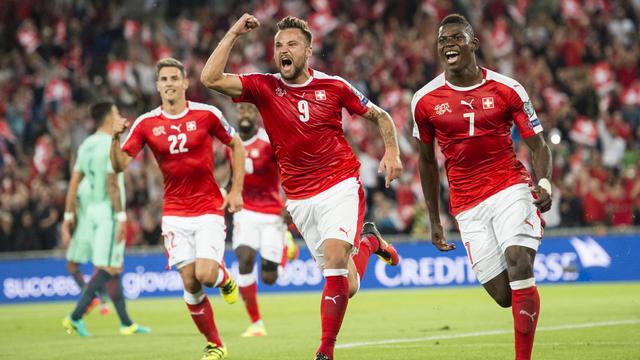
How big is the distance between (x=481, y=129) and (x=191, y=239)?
369cm

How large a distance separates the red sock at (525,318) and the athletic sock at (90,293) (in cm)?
759

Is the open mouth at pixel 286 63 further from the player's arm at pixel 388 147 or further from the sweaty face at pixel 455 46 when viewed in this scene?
the sweaty face at pixel 455 46

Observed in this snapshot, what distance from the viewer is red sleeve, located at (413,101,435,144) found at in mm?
9031

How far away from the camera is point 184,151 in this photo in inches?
446

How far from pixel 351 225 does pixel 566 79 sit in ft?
58.4

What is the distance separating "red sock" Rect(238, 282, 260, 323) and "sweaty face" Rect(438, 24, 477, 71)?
20.3ft

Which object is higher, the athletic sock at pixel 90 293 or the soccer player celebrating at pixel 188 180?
the soccer player celebrating at pixel 188 180

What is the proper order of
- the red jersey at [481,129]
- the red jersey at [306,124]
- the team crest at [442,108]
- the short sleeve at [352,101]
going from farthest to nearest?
the short sleeve at [352,101] → the red jersey at [306,124] → the team crest at [442,108] → the red jersey at [481,129]

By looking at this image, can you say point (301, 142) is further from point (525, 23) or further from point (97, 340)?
point (525, 23)

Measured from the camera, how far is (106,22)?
31.6 metres

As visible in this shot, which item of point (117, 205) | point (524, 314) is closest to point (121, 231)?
point (117, 205)

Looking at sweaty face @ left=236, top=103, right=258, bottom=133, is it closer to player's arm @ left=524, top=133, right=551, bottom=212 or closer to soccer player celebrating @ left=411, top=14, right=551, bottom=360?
soccer player celebrating @ left=411, top=14, right=551, bottom=360

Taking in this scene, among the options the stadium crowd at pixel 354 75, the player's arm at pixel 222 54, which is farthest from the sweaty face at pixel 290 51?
the stadium crowd at pixel 354 75

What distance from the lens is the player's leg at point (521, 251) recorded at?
328 inches
